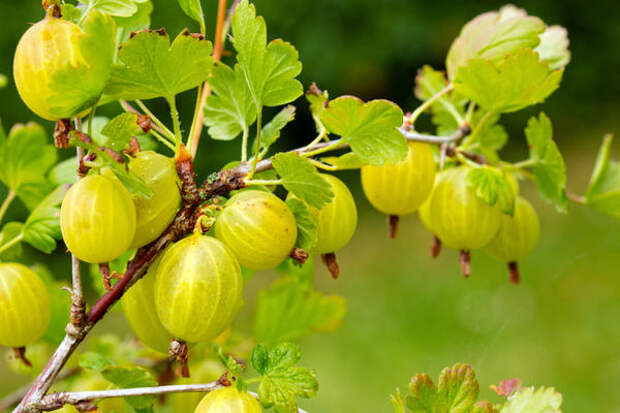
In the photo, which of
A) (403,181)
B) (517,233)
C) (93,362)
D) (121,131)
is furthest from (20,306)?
(517,233)

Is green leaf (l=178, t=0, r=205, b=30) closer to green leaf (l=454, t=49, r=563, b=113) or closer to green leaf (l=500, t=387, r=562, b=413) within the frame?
green leaf (l=454, t=49, r=563, b=113)

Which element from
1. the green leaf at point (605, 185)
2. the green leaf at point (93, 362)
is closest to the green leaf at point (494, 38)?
the green leaf at point (605, 185)

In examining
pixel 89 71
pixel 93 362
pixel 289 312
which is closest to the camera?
pixel 89 71

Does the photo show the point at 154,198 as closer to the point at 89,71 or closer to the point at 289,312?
the point at 89,71

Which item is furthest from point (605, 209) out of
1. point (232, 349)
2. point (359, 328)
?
point (359, 328)

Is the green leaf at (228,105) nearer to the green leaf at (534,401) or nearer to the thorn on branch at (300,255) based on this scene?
the thorn on branch at (300,255)

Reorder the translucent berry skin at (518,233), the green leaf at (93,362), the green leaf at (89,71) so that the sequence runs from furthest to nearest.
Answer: the translucent berry skin at (518,233) < the green leaf at (93,362) < the green leaf at (89,71)
